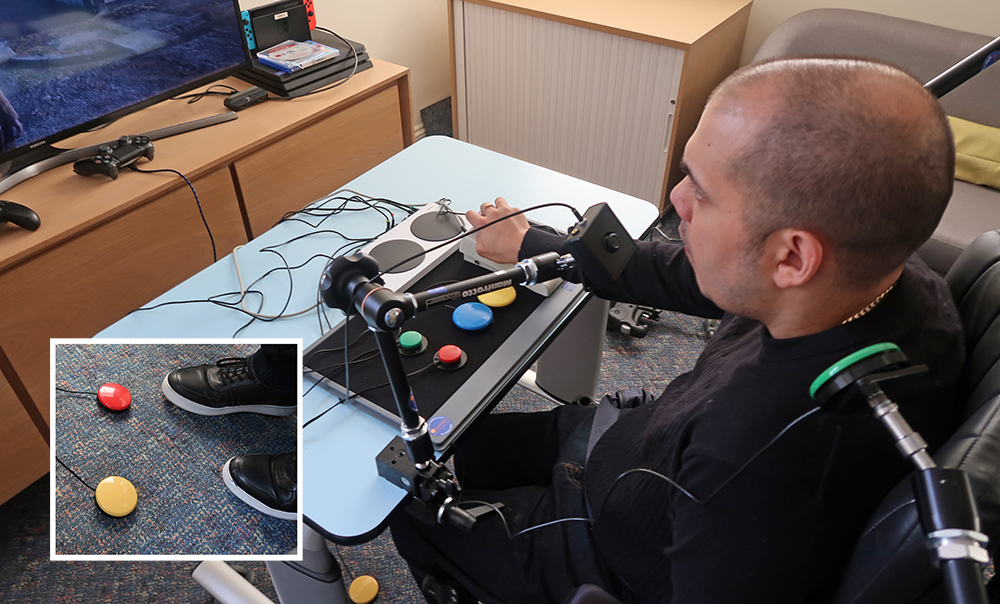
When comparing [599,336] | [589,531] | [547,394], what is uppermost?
[589,531]

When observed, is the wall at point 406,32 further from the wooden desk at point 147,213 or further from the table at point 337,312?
the table at point 337,312

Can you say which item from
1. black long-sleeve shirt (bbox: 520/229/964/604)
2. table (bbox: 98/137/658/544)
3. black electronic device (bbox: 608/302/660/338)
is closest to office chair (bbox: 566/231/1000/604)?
black long-sleeve shirt (bbox: 520/229/964/604)

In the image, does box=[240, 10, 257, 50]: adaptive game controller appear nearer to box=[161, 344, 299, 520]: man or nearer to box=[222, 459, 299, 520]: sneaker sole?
box=[161, 344, 299, 520]: man

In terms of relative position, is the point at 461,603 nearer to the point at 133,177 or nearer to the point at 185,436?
the point at 185,436

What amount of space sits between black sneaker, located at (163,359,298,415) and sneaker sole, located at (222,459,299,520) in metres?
0.16

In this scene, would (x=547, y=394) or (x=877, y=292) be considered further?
(x=547, y=394)

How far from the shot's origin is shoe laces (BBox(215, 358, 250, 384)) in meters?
1.25

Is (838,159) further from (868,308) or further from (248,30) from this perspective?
(248,30)

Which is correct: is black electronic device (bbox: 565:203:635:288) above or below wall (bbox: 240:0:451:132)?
above

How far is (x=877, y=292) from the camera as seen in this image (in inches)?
28.1

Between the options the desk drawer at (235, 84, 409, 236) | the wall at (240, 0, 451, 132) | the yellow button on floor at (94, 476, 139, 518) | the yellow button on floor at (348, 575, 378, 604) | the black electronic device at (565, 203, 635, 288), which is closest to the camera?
the black electronic device at (565, 203, 635, 288)

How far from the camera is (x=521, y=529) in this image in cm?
101

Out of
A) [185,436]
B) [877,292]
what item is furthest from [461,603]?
[877,292]

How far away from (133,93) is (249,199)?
349 mm
